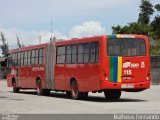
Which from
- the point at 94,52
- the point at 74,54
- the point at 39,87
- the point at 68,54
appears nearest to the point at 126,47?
the point at 94,52

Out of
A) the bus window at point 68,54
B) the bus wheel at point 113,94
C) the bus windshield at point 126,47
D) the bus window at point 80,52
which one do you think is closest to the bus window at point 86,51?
the bus window at point 80,52

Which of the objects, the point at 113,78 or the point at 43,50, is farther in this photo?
the point at 43,50

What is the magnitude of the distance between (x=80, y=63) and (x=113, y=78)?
8.59ft

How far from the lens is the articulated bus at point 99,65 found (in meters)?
23.8

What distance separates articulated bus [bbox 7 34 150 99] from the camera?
23.8 m

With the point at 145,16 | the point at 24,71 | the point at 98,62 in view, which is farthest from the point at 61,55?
the point at 145,16

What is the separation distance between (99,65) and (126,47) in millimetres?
1528

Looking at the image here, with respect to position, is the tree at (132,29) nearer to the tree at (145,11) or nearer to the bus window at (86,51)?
the tree at (145,11)

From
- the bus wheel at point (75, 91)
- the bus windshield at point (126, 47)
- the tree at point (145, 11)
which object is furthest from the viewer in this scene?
the tree at point (145, 11)

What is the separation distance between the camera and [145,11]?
11056cm

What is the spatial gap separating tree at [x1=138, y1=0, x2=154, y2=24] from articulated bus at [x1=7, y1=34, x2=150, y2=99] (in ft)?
267

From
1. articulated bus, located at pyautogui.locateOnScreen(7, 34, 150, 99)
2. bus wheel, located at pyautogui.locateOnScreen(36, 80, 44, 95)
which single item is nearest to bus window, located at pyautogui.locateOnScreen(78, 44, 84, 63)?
articulated bus, located at pyautogui.locateOnScreen(7, 34, 150, 99)

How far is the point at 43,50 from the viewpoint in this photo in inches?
1209

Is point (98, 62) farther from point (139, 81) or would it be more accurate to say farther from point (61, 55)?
point (61, 55)
